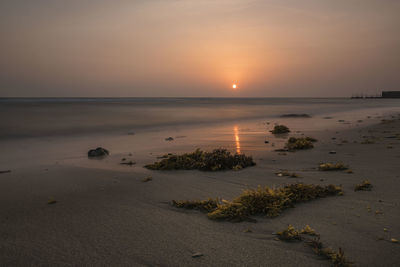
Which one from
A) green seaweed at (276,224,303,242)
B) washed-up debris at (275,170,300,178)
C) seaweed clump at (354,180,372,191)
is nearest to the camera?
green seaweed at (276,224,303,242)

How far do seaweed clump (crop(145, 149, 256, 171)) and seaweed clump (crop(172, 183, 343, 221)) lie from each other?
195 centimetres

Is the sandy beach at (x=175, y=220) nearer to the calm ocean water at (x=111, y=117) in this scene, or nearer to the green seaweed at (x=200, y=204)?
the green seaweed at (x=200, y=204)

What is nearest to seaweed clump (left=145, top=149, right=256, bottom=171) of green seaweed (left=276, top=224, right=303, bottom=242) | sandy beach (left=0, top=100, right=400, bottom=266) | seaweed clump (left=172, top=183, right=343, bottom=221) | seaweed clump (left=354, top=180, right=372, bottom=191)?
sandy beach (left=0, top=100, right=400, bottom=266)

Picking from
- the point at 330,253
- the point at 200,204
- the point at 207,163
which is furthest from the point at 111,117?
the point at 330,253

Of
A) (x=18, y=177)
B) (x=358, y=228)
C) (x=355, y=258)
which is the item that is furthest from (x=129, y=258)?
(x=18, y=177)

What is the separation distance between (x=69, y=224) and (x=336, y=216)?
129 inches

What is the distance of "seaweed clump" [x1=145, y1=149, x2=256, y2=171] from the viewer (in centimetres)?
600

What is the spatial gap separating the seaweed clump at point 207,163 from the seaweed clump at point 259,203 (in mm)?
1954

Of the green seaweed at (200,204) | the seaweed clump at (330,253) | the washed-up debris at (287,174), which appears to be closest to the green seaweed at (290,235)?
the seaweed clump at (330,253)

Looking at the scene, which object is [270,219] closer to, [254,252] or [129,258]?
[254,252]

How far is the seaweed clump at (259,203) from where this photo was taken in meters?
3.47

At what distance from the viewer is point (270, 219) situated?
11.0 ft

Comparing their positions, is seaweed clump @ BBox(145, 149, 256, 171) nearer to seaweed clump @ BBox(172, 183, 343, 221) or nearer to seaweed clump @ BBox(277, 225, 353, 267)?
seaweed clump @ BBox(172, 183, 343, 221)

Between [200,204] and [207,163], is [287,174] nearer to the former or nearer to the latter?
[207,163]
